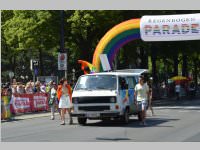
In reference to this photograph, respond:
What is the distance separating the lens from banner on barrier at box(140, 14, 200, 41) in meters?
26.1

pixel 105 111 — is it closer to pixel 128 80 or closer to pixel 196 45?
pixel 128 80

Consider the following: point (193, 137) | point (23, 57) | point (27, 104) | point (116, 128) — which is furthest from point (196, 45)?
point (23, 57)

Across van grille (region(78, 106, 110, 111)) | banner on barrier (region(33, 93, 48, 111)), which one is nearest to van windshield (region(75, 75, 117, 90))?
van grille (region(78, 106, 110, 111))

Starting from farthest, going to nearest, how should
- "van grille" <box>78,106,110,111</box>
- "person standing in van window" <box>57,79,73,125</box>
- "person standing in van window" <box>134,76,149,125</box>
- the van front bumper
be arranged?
"person standing in van window" <box>57,79,73,125</box> → "van grille" <box>78,106,110,111</box> → the van front bumper → "person standing in van window" <box>134,76,149,125</box>

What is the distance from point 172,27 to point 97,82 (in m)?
8.53

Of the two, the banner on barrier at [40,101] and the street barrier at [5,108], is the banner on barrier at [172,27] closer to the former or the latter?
the banner on barrier at [40,101]

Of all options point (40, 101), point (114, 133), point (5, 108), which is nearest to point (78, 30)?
point (40, 101)

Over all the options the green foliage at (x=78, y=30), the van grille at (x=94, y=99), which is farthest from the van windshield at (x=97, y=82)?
the green foliage at (x=78, y=30)

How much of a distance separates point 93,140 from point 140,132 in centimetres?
260

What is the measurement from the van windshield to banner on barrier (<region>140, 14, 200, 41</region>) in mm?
8139

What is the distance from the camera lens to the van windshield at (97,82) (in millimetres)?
19031

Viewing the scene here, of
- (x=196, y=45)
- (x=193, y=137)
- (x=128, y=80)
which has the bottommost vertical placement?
(x=193, y=137)

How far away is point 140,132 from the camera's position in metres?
16.1

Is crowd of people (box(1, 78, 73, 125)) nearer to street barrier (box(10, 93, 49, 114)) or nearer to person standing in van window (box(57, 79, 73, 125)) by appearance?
person standing in van window (box(57, 79, 73, 125))
